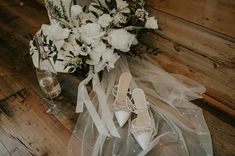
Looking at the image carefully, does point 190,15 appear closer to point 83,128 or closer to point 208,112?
point 208,112

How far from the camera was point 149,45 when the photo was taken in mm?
1174

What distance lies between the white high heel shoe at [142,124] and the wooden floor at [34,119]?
18 cm

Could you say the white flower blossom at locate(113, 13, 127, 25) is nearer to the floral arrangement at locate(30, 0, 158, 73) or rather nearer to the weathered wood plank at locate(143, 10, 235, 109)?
the floral arrangement at locate(30, 0, 158, 73)

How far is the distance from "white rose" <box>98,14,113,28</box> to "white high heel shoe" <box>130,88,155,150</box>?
0.29 meters

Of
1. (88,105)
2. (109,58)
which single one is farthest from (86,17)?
(88,105)

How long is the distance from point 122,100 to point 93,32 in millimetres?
258

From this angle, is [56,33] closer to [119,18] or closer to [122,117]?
[119,18]

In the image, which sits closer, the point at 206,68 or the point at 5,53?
the point at 206,68

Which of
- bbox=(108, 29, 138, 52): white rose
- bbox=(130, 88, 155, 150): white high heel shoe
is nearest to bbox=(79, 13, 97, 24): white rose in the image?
bbox=(108, 29, 138, 52): white rose

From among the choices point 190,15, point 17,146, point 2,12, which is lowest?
point 17,146

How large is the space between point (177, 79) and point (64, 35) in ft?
1.42

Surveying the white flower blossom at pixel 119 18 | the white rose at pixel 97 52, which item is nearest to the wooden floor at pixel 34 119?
the white rose at pixel 97 52

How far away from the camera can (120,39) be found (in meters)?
0.97

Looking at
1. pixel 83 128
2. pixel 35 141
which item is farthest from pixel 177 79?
pixel 35 141
